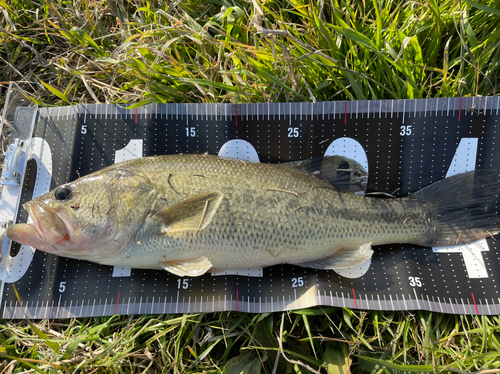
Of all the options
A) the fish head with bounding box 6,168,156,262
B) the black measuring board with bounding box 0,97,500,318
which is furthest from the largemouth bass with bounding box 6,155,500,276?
the black measuring board with bounding box 0,97,500,318

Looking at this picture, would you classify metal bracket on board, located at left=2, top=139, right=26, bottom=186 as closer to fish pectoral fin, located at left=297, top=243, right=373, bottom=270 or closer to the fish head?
the fish head

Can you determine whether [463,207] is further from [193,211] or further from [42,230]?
[42,230]

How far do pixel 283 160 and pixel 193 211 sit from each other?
1.07 metres

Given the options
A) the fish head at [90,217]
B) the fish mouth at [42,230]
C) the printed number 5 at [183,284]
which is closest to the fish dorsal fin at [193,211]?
the fish head at [90,217]

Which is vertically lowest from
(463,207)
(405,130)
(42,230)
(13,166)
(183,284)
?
(183,284)

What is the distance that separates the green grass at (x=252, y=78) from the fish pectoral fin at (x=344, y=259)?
1.26ft

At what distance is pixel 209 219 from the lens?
2.36 m

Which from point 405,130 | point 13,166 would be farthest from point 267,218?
point 13,166

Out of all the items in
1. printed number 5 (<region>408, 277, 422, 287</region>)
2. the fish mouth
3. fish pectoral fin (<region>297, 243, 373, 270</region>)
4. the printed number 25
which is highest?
the printed number 25

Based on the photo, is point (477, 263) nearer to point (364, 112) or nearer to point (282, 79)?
point (364, 112)

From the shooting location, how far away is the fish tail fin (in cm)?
274

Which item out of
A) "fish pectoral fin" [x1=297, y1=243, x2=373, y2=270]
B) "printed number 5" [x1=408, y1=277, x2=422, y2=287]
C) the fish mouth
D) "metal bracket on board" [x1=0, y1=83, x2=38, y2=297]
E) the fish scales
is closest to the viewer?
the fish mouth

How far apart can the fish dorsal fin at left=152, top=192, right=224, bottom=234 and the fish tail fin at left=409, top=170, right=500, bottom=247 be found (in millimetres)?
1869

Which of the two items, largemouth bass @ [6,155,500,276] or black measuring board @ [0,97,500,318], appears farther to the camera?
black measuring board @ [0,97,500,318]
